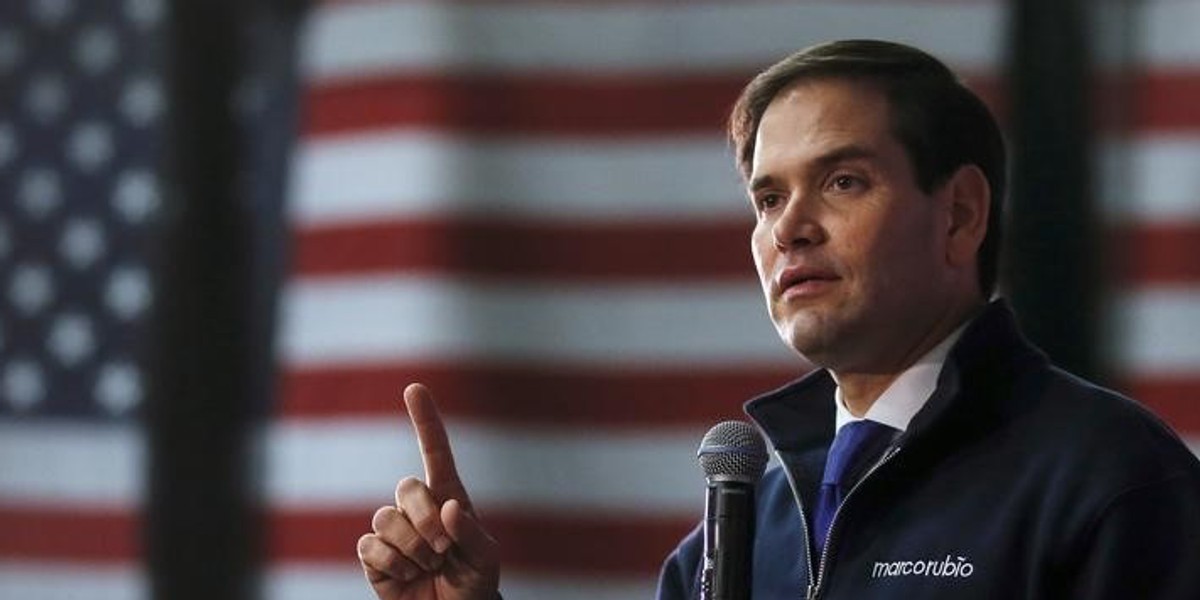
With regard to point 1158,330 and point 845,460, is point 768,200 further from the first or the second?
point 1158,330

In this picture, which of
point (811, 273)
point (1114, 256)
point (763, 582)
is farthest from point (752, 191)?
point (1114, 256)

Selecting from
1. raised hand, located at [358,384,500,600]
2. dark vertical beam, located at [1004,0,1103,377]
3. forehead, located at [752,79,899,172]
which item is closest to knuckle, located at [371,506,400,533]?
raised hand, located at [358,384,500,600]

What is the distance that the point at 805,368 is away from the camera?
10.4 feet

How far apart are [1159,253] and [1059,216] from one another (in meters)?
0.17

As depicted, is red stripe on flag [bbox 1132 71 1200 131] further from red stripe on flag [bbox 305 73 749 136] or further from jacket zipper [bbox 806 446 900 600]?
jacket zipper [bbox 806 446 900 600]

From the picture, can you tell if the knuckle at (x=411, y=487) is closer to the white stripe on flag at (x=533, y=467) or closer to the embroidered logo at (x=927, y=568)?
the embroidered logo at (x=927, y=568)

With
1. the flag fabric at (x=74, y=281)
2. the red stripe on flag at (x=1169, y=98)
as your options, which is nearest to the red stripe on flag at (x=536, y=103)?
the flag fabric at (x=74, y=281)

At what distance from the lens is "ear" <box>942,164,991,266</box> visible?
1.38 m

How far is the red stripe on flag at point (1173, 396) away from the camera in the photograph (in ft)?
9.85

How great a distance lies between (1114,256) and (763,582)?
1.83 metres

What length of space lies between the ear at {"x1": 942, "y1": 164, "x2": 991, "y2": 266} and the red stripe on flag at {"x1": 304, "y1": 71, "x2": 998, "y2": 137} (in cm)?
189

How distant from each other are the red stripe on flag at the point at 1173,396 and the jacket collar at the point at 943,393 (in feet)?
5.53

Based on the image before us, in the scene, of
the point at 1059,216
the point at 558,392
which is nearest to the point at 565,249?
the point at 558,392

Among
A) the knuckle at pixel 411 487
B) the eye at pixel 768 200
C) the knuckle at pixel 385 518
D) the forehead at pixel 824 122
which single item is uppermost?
the forehead at pixel 824 122
